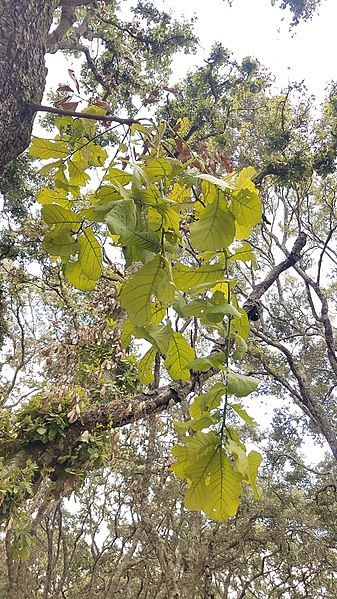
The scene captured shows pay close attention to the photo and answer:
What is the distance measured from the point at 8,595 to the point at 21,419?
5.24 metres

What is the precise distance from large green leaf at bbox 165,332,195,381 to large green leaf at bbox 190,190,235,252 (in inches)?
4.1

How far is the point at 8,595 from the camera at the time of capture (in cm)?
630

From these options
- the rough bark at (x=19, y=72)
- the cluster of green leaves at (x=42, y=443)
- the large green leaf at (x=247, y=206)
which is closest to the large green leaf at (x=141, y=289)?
the large green leaf at (x=247, y=206)

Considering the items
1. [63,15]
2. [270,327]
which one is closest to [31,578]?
[270,327]

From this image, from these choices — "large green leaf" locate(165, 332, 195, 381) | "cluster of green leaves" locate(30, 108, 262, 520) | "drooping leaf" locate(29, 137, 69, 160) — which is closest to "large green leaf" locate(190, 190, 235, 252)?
"cluster of green leaves" locate(30, 108, 262, 520)

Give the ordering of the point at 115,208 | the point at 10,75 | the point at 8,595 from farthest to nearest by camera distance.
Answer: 1. the point at 8,595
2. the point at 10,75
3. the point at 115,208

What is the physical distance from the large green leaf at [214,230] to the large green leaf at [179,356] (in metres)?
0.11

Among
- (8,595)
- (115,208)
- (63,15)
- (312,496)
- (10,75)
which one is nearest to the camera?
(115,208)

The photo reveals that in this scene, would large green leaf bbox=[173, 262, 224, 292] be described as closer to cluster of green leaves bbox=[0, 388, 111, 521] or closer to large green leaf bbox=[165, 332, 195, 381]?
large green leaf bbox=[165, 332, 195, 381]

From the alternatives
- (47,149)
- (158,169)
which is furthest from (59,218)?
(47,149)

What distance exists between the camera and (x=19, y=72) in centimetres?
191

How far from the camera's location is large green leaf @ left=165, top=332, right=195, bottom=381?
0.50 m

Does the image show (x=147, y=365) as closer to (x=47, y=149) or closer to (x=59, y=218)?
(x=59, y=218)

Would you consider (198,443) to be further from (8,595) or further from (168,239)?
(8,595)
